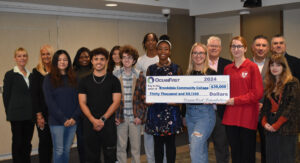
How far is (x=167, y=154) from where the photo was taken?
11.8 ft

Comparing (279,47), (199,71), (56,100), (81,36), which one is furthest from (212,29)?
(56,100)

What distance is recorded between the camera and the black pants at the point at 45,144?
4.05 m

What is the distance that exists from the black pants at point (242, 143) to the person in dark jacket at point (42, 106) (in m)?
2.26

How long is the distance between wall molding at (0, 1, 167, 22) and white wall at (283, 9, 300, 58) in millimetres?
2741

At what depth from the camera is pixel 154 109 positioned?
357 cm

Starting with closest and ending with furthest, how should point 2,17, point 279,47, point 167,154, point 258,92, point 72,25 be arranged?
point 258,92 < point 167,154 < point 279,47 < point 2,17 < point 72,25

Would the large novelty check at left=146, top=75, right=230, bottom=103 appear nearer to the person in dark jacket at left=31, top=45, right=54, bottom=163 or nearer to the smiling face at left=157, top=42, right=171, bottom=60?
the smiling face at left=157, top=42, right=171, bottom=60

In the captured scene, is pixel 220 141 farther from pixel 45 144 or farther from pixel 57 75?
pixel 45 144

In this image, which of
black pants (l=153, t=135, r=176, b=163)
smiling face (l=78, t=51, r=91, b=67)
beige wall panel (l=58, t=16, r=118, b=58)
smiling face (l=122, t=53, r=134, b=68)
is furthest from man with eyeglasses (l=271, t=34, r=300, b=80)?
beige wall panel (l=58, t=16, r=118, b=58)

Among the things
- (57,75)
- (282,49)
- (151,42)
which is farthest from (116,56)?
(282,49)

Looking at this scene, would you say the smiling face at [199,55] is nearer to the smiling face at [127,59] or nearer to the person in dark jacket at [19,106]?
the smiling face at [127,59]

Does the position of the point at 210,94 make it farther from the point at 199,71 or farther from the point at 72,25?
the point at 72,25

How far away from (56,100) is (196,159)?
5.67 ft

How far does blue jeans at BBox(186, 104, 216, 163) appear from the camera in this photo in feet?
10.9
